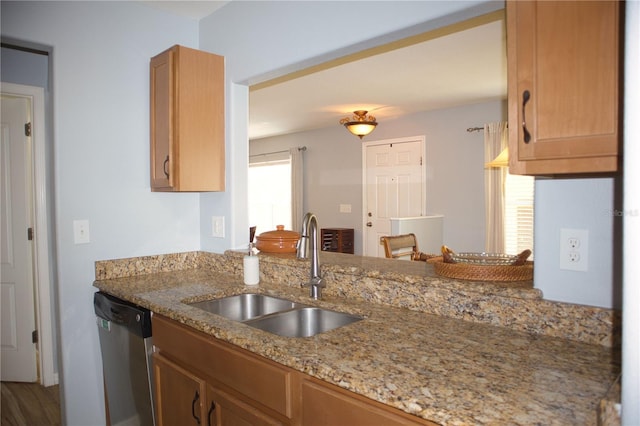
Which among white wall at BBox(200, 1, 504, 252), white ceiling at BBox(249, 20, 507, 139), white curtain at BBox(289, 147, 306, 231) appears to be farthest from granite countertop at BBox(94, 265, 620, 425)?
white curtain at BBox(289, 147, 306, 231)

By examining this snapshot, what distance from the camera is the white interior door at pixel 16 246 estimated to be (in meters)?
3.02

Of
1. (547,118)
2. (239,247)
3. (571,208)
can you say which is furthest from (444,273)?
(239,247)

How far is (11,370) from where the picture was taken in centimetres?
315

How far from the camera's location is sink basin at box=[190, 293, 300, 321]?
1931mm

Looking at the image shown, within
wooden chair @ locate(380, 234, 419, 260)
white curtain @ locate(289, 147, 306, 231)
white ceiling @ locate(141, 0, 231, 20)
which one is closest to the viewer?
white ceiling @ locate(141, 0, 231, 20)

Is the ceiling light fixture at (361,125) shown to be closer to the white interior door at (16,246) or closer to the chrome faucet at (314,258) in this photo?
the white interior door at (16,246)

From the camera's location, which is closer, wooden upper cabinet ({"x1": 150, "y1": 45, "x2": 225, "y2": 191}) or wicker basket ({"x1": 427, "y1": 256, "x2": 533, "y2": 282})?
wicker basket ({"x1": 427, "y1": 256, "x2": 533, "y2": 282})

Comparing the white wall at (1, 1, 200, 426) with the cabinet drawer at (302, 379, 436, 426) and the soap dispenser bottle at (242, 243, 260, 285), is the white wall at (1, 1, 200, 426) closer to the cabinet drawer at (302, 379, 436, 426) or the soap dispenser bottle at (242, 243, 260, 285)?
the soap dispenser bottle at (242, 243, 260, 285)

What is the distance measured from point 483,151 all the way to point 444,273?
4215mm

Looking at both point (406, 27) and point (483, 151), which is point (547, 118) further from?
point (483, 151)

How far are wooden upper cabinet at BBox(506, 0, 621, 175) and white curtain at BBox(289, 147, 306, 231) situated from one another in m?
6.49

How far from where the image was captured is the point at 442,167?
575 centimetres

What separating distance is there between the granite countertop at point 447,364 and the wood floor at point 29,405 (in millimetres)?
1686

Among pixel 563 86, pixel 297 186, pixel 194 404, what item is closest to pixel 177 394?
pixel 194 404
